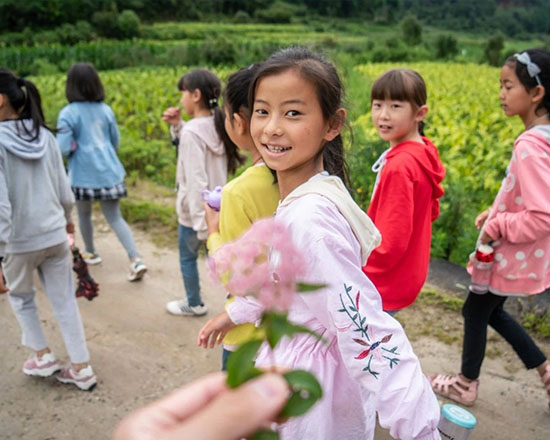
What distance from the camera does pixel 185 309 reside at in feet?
11.7

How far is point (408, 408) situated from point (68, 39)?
1702 inches

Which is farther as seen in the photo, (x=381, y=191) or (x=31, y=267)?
(x=31, y=267)

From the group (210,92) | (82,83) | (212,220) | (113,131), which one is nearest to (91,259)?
(113,131)

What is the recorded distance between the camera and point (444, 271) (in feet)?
13.0

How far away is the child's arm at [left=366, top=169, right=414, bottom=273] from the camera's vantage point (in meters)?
2.05

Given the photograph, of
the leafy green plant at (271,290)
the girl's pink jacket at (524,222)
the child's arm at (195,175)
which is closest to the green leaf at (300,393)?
the leafy green plant at (271,290)

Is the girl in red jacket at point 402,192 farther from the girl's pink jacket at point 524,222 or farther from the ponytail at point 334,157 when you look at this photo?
the ponytail at point 334,157

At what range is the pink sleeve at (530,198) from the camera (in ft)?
6.97

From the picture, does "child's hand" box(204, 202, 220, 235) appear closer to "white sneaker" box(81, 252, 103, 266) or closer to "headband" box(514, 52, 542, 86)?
"headband" box(514, 52, 542, 86)

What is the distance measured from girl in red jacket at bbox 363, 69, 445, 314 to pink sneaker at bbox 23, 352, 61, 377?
1.87 m

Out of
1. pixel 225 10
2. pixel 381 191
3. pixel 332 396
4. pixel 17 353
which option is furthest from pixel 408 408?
pixel 225 10

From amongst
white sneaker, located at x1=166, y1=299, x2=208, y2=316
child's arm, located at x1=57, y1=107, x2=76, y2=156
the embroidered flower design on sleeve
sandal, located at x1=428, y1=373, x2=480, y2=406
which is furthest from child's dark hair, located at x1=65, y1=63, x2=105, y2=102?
the embroidered flower design on sleeve

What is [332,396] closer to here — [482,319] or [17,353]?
[482,319]

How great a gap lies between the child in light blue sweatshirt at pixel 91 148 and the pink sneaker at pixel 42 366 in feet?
3.90
